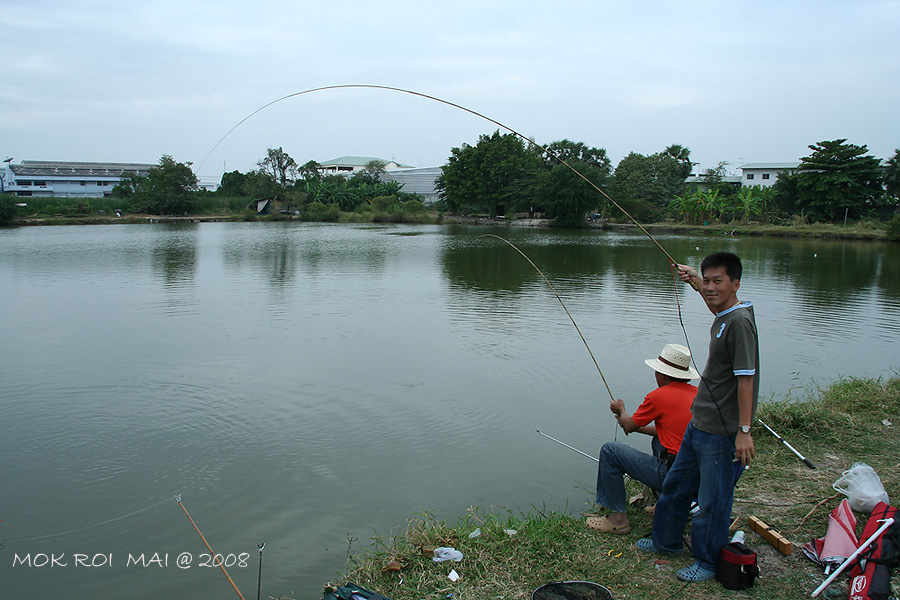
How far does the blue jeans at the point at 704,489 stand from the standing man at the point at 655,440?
0.29 meters

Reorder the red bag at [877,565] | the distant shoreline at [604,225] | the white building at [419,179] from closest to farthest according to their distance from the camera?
the red bag at [877,565]
the distant shoreline at [604,225]
the white building at [419,179]

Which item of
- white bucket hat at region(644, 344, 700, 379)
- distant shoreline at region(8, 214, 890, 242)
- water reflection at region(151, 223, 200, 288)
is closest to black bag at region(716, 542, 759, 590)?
white bucket hat at region(644, 344, 700, 379)

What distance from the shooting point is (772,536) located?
3.26 m

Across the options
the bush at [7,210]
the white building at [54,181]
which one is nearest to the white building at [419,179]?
the white building at [54,181]

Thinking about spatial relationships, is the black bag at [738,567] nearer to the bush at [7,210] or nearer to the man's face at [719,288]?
the man's face at [719,288]

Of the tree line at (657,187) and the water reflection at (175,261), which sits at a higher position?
the tree line at (657,187)

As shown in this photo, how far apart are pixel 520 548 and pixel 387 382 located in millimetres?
4398

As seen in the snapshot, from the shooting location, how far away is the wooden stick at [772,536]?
3.16 m

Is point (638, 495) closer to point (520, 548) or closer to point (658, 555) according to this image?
point (658, 555)

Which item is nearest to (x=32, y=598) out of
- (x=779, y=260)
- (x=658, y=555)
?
(x=658, y=555)

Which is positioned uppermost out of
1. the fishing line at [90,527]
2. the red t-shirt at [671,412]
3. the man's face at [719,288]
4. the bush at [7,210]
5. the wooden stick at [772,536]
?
the bush at [7,210]

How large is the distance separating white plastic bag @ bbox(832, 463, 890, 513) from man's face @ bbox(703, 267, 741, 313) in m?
1.30

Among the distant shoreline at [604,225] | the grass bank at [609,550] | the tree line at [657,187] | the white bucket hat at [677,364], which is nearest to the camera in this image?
the grass bank at [609,550]

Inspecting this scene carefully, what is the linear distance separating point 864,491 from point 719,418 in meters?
1.12
